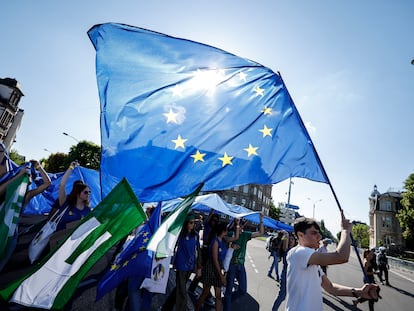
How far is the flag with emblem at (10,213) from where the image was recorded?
13.2ft

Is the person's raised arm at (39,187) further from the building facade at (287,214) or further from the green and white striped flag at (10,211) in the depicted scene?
the building facade at (287,214)

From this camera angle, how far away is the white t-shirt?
2256 mm

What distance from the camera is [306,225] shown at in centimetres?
254

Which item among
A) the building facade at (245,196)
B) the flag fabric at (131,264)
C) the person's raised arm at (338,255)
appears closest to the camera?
the person's raised arm at (338,255)

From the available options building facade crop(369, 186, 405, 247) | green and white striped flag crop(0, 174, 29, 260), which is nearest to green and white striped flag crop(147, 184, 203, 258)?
green and white striped flag crop(0, 174, 29, 260)

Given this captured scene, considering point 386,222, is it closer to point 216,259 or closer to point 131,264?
point 216,259

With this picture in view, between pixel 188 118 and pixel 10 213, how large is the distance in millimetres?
3447

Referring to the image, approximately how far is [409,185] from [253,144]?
43618mm

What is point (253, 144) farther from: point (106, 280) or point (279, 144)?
point (106, 280)

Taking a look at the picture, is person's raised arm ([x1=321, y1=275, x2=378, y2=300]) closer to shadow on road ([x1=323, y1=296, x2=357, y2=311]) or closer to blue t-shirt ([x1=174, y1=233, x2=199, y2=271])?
blue t-shirt ([x1=174, y1=233, x2=199, y2=271])

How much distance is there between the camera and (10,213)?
4.13 m

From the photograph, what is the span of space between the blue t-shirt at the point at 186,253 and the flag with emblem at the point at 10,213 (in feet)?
9.19

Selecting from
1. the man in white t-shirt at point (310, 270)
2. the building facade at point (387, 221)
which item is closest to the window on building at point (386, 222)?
the building facade at point (387, 221)

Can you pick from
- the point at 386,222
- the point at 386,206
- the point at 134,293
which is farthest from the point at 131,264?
the point at 386,206
